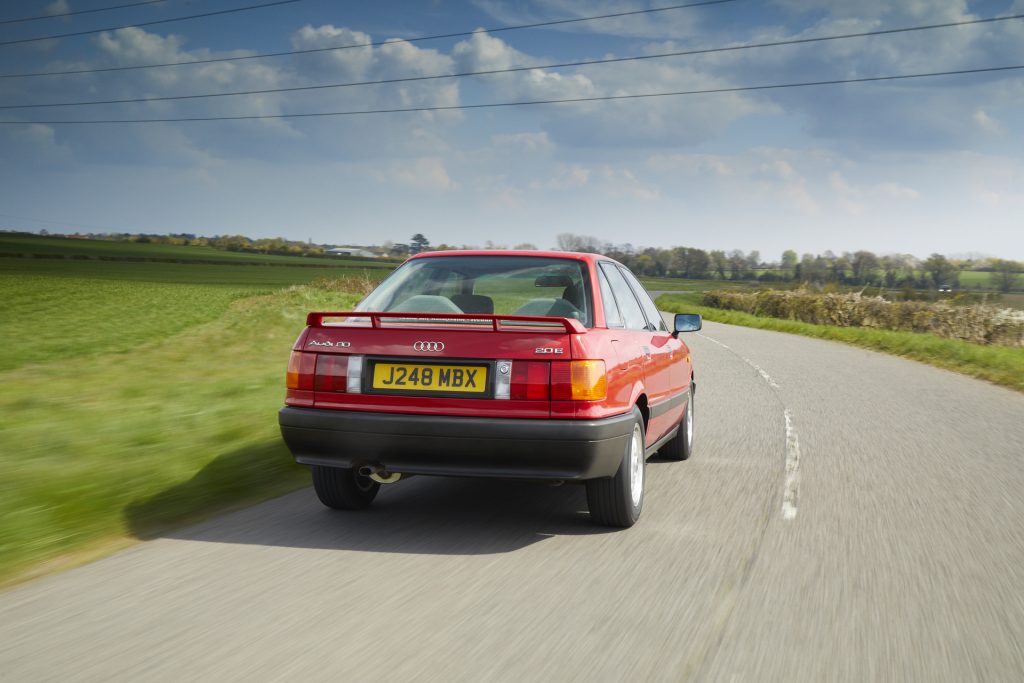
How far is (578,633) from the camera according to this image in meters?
3.33

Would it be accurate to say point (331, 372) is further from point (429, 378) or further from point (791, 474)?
point (791, 474)

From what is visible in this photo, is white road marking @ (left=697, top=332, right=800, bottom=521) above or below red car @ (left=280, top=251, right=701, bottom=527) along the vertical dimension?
below

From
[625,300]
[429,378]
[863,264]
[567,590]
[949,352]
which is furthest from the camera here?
[863,264]

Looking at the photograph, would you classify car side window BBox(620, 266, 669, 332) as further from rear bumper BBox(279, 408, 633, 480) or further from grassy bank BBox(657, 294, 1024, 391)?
grassy bank BBox(657, 294, 1024, 391)

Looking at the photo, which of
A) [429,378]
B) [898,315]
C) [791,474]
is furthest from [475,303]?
[898,315]

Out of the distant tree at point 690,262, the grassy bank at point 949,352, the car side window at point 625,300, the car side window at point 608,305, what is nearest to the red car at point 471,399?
the car side window at point 608,305

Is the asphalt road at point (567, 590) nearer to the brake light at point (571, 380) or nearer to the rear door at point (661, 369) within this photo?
the rear door at point (661, 369)

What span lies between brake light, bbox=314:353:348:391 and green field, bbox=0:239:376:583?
1326 millimetres

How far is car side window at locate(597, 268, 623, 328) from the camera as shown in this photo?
17.3 ft

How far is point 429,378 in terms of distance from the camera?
4520 mm

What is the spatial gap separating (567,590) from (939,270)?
69903mm

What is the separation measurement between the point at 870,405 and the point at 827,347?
13.7m

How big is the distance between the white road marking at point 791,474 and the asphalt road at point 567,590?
0.03m

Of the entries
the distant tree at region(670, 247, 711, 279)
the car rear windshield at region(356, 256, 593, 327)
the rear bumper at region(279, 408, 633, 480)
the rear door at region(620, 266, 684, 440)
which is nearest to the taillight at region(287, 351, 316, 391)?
the rear bumper at region(279, 408, 633, 480)
